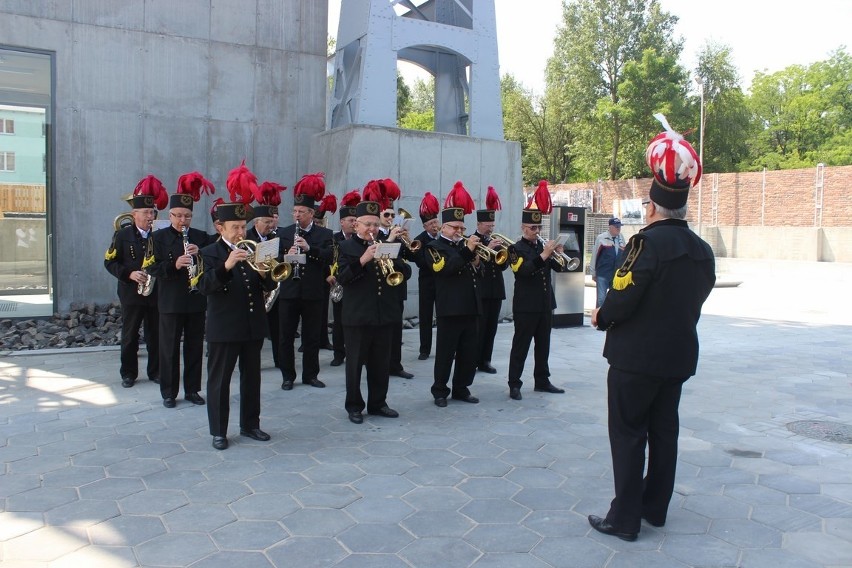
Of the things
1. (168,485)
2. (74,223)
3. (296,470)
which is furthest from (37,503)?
(74,223)

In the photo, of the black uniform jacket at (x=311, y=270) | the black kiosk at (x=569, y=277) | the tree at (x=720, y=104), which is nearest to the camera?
the black uniform jacket at (x=311, y=270)

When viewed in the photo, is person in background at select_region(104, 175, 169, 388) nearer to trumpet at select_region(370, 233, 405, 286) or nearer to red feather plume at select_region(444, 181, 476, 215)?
trumpet at select_region(370, 233, 405, 286)

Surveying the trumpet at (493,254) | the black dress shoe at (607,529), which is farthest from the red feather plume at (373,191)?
the black dress shoe at (607,529)

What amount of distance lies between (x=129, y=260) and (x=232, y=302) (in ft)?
7.93

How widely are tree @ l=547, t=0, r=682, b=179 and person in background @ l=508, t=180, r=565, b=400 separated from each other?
146 ft

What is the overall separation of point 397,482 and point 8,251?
9350mm

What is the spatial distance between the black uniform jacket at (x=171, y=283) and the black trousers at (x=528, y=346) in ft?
10.9

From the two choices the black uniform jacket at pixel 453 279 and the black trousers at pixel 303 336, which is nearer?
the black uniform jacket at pixel 453 279

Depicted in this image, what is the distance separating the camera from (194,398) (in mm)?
7340

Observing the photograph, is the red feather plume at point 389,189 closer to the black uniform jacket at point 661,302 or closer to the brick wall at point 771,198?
the black uniform jacket at point 661,302

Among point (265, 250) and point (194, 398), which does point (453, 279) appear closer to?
point (265, 250)

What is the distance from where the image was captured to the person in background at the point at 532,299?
25.5 feet

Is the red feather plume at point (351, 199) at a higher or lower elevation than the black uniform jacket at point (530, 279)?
higher

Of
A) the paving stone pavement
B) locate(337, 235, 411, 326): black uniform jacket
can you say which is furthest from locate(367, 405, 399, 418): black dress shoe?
locate(337, 235, 411, 326): black uniform jacket
